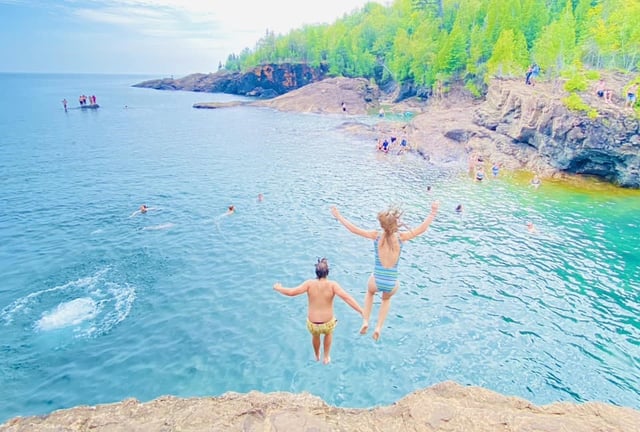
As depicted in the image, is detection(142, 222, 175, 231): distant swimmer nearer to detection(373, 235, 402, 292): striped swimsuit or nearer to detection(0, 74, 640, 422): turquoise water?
detection(0, 74, 640, 422): turquoise water

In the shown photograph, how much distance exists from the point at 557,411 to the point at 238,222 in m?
22.9

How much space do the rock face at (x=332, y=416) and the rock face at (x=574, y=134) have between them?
34064mm

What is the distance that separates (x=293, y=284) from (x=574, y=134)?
30.6m

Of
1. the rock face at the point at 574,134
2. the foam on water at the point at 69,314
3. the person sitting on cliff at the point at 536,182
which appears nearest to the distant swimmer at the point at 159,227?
the foam on water at the point at 69,314

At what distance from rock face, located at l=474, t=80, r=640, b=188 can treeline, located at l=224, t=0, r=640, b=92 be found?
6.34 meters

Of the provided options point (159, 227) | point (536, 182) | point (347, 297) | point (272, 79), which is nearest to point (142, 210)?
point (159, 227)

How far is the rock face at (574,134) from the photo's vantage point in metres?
33.9

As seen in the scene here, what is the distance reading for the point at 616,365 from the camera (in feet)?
48.0

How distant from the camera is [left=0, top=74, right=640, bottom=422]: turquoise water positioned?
45.9 ft

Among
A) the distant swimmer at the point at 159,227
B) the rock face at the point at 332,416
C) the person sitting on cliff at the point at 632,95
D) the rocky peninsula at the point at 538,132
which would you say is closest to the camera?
the rock face at the point at 332,416

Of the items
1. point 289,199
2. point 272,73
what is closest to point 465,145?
point 289,199

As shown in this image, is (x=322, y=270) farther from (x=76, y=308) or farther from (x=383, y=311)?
(x=76, y=308)

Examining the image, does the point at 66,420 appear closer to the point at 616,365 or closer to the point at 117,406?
the point at 117,406

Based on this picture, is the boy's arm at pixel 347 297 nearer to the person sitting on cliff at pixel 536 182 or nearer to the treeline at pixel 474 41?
the person sitting on cliff at pixel 536 182
